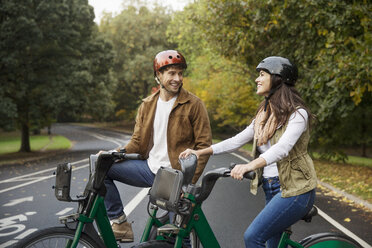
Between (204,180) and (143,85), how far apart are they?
174 ft

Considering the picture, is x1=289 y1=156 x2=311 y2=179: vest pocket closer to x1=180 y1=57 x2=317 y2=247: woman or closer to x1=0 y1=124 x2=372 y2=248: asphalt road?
x1=180 y1=57 x2=317 y2=247: woman

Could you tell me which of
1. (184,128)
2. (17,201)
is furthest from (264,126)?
(17,201)

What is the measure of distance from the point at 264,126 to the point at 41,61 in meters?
21.0

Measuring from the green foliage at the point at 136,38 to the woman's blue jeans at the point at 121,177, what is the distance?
47353 mm

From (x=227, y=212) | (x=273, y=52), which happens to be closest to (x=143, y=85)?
(x=273, y=52)

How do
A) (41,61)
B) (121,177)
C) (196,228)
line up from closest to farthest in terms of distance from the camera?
(196,228) → (121,177) → (41,61)

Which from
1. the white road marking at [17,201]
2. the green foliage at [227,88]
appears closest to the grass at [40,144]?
the green foliage at [227,88]

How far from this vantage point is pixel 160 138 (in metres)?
3.43

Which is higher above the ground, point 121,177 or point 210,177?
point 210,177

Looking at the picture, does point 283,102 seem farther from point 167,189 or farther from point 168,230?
point 168,230

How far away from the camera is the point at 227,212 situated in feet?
23.6

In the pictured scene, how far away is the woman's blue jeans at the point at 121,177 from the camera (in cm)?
330

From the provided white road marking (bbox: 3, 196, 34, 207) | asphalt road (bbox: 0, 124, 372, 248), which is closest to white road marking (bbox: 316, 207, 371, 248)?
asphalt road (bbox: 0, 124, 372, 248)

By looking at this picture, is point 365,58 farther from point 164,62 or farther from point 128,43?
point 128,43
